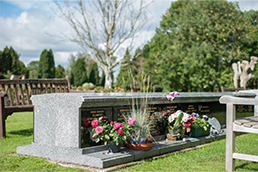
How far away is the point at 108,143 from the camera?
3.74 m

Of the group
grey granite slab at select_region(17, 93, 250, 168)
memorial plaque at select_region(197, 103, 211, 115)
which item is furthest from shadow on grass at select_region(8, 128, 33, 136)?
memorial plaque at select_region(197, 103, 211, 115)

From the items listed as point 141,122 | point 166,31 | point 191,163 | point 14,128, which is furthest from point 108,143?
point 166,31

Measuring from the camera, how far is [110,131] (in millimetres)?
3748

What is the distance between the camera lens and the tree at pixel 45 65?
30294mm

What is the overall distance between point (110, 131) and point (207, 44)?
51.5 ft

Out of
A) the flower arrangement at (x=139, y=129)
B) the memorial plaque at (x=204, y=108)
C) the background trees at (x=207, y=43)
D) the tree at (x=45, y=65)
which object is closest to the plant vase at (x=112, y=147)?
the flower arrangement at (x=139, y=129)

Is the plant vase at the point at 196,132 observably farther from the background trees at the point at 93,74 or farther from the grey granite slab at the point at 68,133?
the background trees at the point at 93,74

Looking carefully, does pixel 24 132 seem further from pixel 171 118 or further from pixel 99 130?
pixel 171 118

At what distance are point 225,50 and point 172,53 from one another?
3.98 meters

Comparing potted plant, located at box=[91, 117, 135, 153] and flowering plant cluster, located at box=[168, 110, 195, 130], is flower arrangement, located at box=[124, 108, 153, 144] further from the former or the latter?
flowering plant cluster, located at box=[168, 110, 195, 130]

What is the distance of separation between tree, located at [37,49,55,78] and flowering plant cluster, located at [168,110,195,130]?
90.2 feet

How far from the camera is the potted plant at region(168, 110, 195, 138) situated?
4.80 m

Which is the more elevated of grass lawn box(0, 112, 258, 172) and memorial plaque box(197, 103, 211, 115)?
memorial plaque box(197, 103, 211, 115)

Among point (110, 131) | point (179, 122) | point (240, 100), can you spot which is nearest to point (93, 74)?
point (179, 122)
